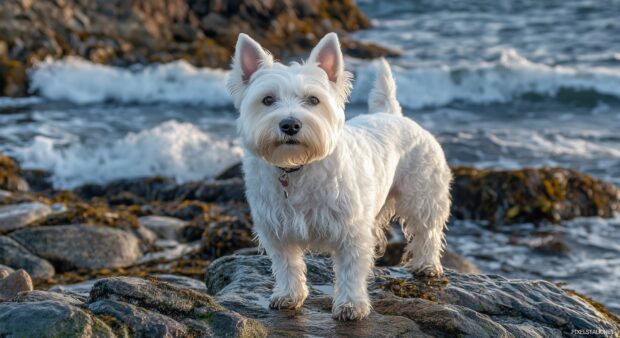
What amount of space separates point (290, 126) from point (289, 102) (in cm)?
26

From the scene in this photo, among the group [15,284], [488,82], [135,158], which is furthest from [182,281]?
[488,82]

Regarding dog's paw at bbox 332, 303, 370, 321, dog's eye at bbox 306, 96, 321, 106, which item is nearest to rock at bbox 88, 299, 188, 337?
dog's paw at bbox 332, 303, 370, 321

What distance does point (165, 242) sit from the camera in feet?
36.0

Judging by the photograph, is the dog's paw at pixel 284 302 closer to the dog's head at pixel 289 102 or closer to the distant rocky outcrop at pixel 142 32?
the dog's head at pixel 289 102

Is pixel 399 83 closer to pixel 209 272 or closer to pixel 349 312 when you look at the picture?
pixel 209 272

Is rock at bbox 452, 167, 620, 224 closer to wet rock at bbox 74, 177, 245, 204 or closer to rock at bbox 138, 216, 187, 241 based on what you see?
wet rock at bbox 74, 177, 245, 204

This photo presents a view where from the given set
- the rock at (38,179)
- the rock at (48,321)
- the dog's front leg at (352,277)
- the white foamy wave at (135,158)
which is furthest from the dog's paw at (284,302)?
the rock at (38,179)

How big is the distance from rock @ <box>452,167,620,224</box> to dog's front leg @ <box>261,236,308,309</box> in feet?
22.8

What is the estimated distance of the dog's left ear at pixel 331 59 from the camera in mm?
6031

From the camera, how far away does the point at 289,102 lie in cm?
561

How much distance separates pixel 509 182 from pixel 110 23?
18896 millimetres

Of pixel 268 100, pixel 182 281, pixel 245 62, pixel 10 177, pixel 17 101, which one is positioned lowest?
pixel 17 101

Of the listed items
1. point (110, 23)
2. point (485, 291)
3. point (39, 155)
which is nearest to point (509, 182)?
point (485, 291)

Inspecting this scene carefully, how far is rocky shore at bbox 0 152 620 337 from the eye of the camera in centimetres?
480
